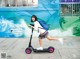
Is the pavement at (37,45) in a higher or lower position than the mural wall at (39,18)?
lower

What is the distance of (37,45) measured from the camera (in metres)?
14.3

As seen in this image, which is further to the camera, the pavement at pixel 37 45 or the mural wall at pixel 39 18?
the mural wall at pixel 39 18

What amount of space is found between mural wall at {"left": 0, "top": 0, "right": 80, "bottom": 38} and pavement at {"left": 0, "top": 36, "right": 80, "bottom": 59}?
57 centimetres

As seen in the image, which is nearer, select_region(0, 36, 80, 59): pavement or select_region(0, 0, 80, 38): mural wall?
select_region(0, 36, 80, 59): pavement

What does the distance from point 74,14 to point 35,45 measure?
3943mm

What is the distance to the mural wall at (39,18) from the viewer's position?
16.8 meters

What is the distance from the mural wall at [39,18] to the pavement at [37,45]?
1.87 feet

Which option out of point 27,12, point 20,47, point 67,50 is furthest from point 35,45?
point 27,12

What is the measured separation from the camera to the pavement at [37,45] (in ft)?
38.7

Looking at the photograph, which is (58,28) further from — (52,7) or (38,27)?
(38,27)

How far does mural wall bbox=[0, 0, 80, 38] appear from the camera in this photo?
16.8m

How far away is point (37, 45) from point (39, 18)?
9.33 feet

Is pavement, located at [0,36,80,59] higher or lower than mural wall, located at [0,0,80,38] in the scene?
lower

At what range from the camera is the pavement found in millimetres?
11789
